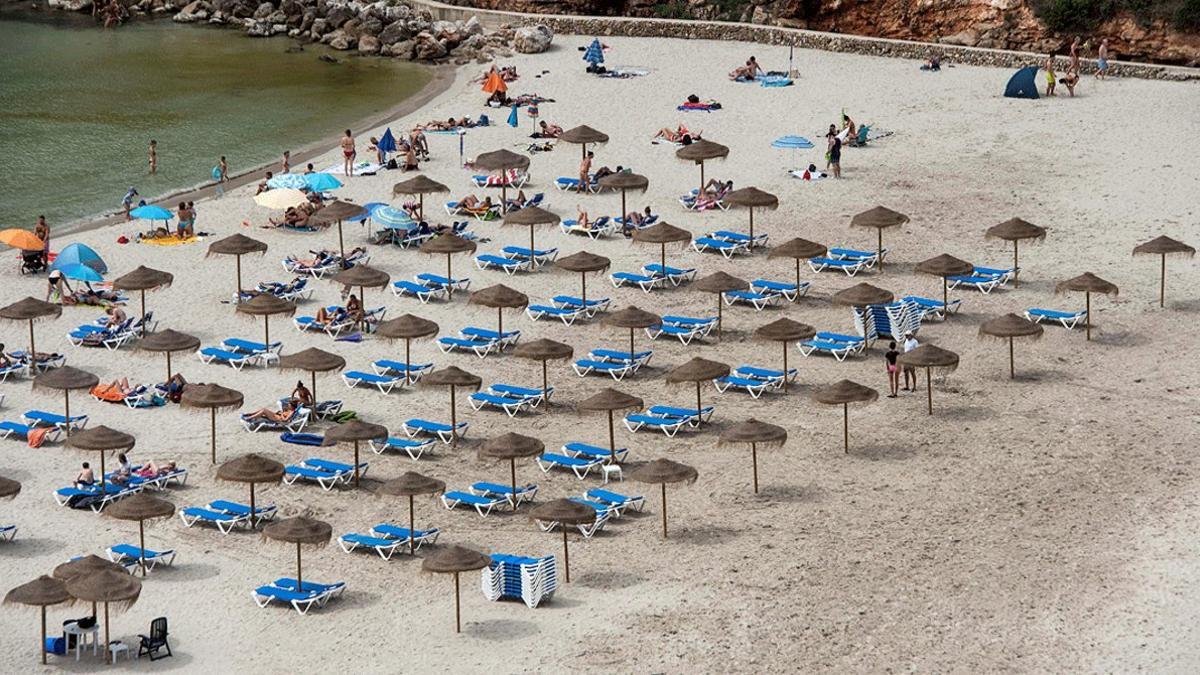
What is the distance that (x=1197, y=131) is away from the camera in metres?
51.4

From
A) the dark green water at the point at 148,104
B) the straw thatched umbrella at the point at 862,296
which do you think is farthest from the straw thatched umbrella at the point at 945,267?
the dark green water at the point at 148,104

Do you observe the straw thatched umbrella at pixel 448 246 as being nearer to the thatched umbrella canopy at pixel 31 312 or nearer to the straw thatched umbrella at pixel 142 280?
the straw thatched umbrella at pixel 142 280

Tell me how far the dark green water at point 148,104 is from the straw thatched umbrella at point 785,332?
20.9 m

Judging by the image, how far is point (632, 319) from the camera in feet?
120

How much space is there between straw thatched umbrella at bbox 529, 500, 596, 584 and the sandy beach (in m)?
0.42

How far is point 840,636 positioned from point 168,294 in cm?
1973

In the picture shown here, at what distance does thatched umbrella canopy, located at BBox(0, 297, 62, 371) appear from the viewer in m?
37.3

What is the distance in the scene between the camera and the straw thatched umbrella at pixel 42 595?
26.8 meters

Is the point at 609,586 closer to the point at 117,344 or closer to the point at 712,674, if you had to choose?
the point at 712,674

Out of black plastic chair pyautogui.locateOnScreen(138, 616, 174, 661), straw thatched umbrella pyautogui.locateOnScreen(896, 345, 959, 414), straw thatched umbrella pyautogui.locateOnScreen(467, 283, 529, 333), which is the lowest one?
black plastic chair pyautogui.locateOnScreen(138, 616, 174, 661)

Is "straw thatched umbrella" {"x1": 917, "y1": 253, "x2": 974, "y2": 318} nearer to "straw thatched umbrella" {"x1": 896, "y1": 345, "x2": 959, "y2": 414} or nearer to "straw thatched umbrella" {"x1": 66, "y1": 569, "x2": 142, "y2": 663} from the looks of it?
"straw thatched umbrella" {"x1": 896, "y1": 345, "x2": 959, "y2": 414}

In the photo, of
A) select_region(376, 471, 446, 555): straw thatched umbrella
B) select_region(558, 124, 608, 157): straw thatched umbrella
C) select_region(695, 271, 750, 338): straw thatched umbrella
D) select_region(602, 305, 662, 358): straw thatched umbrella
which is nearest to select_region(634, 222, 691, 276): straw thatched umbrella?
select_region(695, 271, 750, 338): straw thatched umbrella

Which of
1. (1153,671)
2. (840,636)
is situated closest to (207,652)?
(840,636)

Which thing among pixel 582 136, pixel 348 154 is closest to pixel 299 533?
pixel 582 136
